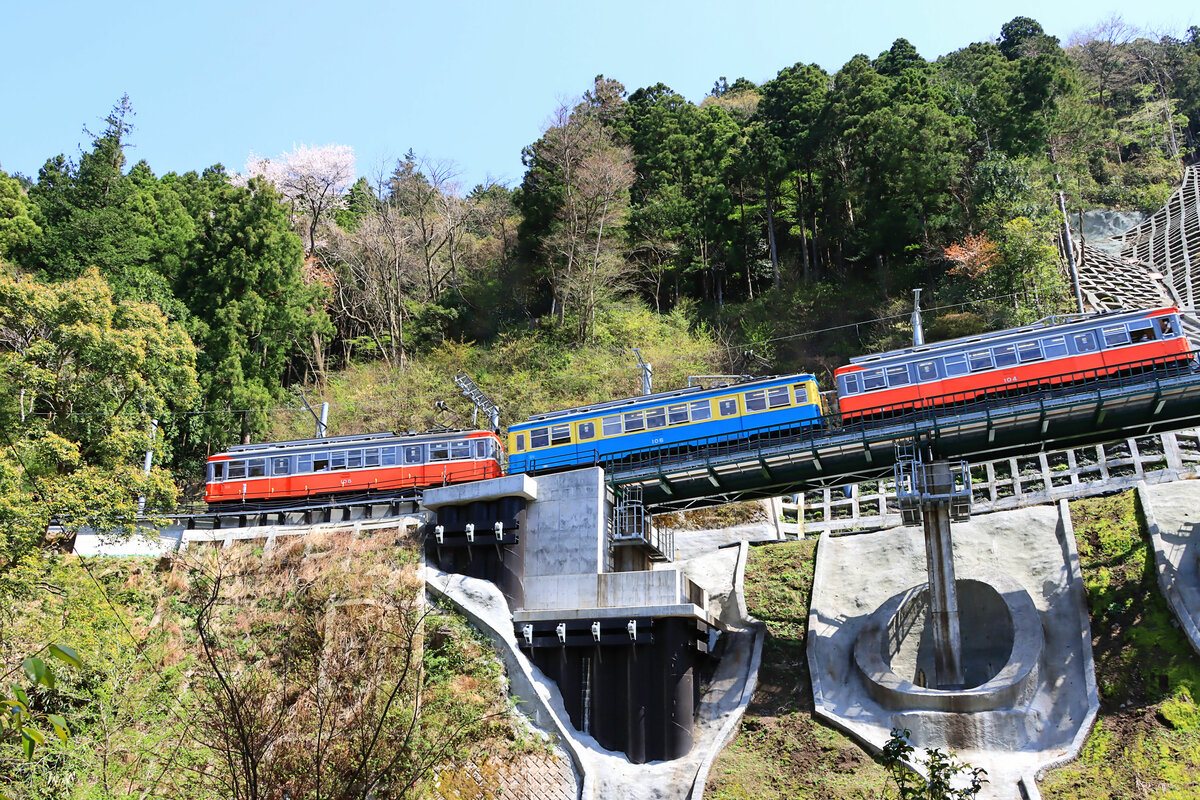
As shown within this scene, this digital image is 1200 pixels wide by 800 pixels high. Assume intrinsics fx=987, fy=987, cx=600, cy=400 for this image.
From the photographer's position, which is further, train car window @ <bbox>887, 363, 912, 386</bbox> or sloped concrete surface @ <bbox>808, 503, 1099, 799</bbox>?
train car window @ <bbox>887, 363, 912, 386</bbox>

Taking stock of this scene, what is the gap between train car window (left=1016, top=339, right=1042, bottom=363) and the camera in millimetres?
29312

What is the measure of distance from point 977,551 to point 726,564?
772cm

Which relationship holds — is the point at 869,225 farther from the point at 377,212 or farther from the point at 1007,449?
the point at 377,212

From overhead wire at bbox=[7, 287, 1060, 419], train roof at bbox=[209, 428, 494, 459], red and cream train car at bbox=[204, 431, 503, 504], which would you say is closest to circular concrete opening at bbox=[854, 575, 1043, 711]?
red and cream train car at bbox=[204, 431, 503, 504]

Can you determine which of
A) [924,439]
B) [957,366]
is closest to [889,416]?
[957,366]

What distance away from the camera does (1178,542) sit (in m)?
25.8

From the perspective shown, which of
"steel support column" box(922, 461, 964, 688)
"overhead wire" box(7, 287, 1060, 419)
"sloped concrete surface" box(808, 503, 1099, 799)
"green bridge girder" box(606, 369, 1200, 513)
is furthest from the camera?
"overhead wire" box(7, 287, 1060, 419)

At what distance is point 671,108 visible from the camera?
58.2 metres

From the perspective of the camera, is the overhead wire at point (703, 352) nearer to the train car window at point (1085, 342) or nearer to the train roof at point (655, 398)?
the train roof at point (655, 398)

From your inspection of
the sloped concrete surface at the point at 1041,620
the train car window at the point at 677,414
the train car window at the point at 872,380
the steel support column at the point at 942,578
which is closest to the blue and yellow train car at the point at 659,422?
the train car window at the point at 677,414

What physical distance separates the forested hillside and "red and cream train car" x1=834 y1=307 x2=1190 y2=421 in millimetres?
10991

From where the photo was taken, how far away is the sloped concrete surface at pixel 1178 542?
23.5m

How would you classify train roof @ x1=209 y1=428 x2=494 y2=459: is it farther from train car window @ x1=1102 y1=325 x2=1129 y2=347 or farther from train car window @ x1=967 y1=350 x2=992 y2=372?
train car window @ x1=1102 y1=325 x2=1129 y2=347

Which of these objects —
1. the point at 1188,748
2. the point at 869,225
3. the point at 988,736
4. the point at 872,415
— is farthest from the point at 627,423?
the point at 869,225
